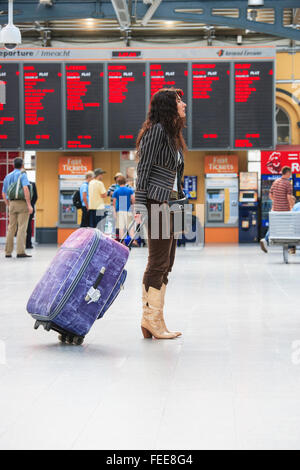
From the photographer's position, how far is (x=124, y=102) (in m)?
16.5

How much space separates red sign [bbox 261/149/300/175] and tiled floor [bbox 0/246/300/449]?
10.5m

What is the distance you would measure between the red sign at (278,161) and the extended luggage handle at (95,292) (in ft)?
43.0

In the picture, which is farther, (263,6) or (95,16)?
(95,16)

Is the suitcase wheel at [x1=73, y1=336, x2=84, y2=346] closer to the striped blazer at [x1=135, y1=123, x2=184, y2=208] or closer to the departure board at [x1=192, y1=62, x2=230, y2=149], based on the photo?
the striped blazer at [x1=135, y1=123, x2=184, y2=208]

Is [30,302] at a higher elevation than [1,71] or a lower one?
lower

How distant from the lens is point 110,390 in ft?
11.8

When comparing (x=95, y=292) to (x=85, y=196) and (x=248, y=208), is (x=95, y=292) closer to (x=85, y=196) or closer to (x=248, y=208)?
(x=85, y=196)

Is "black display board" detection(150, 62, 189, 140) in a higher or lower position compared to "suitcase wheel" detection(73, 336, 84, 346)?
higher

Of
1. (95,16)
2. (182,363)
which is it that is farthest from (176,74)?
(182,363)

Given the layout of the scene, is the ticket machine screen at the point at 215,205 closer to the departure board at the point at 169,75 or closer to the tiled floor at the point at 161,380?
the departure board at the point at 169,75

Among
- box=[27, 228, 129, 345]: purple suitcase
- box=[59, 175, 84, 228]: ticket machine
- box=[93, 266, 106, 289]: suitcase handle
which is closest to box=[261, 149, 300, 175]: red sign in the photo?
box=[59, 175, 84, 228]: ticket machine

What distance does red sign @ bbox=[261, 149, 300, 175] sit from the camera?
17391mm
